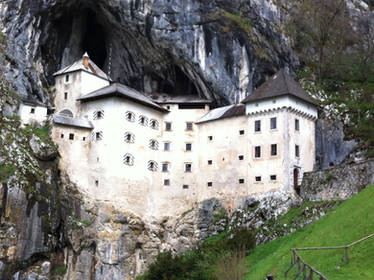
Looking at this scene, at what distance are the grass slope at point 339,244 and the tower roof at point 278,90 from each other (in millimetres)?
20207

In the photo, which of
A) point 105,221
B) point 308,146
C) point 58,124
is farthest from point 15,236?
point 308,146

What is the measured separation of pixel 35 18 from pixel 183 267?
30.9 meters

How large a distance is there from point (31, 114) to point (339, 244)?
3561cm

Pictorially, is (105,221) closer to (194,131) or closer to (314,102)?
(194,131)

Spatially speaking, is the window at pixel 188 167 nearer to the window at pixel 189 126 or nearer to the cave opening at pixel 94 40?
the window at pixel 189 126

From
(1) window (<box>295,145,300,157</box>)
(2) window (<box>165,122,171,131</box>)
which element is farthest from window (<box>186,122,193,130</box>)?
(1) window (<box>295,145,300,157</box>)

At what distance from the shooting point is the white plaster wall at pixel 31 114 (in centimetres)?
5162

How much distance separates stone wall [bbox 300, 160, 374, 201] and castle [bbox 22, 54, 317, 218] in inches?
77.6

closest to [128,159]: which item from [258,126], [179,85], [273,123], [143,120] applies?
[143,120]

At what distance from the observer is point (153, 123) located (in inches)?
2138

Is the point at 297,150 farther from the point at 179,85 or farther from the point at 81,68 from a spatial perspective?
the point at 81,68

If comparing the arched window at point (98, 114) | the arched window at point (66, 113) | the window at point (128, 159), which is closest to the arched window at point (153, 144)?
the window at point (128, 159)

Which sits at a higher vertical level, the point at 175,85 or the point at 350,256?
the point at 175,85

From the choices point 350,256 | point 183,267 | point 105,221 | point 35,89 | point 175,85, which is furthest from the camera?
point 175,85
